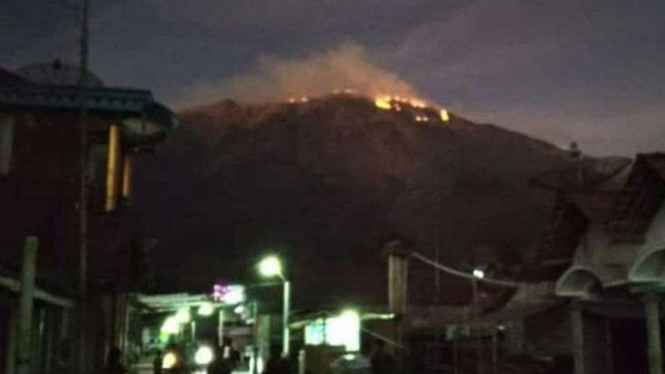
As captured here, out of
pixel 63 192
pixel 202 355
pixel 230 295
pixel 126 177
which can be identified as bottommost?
pixel 202 355

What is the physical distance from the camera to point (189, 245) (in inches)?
3319

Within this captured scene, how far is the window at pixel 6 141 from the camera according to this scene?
2114cm

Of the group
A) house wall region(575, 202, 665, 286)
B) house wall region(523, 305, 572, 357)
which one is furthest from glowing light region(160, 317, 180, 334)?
house wall region(575, 202, 665, 286)

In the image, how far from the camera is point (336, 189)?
123 m

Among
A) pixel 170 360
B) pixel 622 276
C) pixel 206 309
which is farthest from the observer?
pixel 206 309

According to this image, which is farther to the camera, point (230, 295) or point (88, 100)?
point (230, 295)

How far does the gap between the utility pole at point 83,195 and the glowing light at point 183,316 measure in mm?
26195

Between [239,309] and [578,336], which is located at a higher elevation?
[239,309]

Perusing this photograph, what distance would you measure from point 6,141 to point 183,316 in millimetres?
29608

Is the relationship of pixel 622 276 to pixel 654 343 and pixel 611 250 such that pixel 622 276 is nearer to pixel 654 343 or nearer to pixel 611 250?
pixel 611 250

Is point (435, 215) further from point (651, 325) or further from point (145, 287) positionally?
point (651, 325)

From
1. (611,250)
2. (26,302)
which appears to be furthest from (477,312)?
(26,302)

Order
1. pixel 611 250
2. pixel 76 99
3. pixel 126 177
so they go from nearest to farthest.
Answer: pixel 611 250 → pixel 76 99 → pixel 126 177

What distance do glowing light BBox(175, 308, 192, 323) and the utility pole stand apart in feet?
85.9
